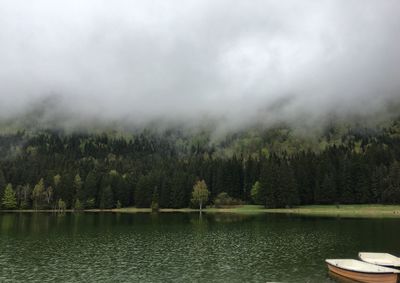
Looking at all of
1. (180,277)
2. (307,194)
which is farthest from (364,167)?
(180,277)

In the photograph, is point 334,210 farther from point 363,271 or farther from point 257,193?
point 363,271

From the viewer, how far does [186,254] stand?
201ft

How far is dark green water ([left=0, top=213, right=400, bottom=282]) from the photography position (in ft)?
152

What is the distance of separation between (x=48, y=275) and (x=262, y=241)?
139ft

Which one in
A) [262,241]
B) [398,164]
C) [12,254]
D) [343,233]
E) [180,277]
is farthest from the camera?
[398,164]

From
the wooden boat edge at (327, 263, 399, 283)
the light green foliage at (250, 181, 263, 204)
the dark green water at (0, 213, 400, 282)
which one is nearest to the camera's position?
the wooden boat edge at (327, 263, 399, 283)

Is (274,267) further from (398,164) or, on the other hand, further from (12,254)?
(398,164)

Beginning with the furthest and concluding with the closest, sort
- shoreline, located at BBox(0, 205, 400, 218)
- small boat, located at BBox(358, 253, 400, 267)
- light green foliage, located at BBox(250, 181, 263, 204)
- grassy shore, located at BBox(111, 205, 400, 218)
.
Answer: light green foliage, located at BBox(250, 181, 263, 204)
grassy shore, located at BBox(111, 205, 400, 218)
shoreline, located at BBox(0, 205, 400, 218)
small boat, located at BBox(358, 253, 400, 267)

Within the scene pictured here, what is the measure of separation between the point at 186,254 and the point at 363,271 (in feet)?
93.3

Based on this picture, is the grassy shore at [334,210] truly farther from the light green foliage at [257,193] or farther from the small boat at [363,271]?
the small boat at [363,271]

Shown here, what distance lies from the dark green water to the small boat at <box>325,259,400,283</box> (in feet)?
5.83

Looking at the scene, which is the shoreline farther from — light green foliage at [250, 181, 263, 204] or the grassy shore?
light green foliage at [250, 181, 263, 204]

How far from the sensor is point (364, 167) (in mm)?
182375

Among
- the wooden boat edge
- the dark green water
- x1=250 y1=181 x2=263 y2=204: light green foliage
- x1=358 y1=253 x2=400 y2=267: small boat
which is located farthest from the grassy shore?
the wooden boat edge
